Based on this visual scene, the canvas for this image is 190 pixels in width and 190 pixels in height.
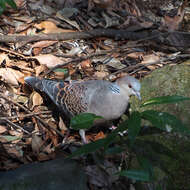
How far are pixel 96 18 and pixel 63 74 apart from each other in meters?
1.44

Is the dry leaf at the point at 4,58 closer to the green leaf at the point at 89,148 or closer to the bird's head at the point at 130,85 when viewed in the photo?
the bird's head at the point at 130,85

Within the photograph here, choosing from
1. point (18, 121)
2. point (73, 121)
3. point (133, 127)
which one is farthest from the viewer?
point (18, 121)

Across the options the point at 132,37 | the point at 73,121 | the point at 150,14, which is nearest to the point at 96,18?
the point at 132,37

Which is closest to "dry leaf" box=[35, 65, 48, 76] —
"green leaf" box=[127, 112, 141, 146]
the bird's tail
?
the bird's tail

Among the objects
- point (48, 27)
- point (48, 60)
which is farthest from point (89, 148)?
point (48, 27)

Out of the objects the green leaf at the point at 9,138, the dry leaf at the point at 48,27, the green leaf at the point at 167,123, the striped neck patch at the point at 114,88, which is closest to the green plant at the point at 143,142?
the green leaf at the point at 167,123

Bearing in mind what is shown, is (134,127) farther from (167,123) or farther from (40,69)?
(40,69)

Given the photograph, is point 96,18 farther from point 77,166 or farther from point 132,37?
point 77,166

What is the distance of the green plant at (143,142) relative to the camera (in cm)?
244

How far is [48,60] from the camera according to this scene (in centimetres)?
443

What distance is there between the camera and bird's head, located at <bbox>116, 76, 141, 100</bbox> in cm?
354

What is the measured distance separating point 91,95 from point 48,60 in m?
1.06

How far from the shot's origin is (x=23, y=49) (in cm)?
463

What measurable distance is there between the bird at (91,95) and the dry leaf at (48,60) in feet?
1.45
